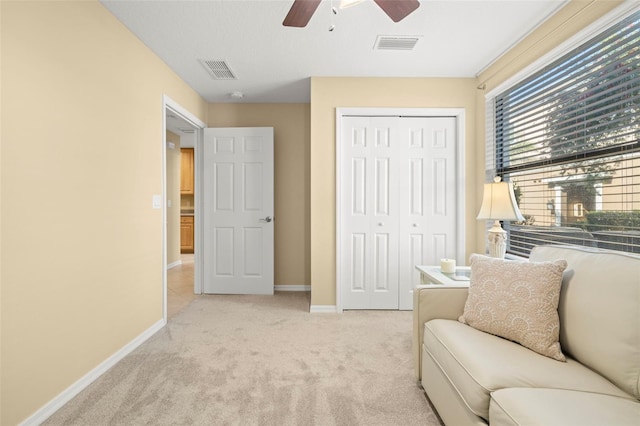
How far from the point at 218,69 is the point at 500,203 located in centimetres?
283

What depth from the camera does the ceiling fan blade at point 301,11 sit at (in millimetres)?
1541

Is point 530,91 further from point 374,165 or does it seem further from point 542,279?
point 542,279

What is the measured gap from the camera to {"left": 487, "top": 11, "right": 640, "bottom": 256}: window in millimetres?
1692

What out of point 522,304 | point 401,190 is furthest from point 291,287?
point 522,304

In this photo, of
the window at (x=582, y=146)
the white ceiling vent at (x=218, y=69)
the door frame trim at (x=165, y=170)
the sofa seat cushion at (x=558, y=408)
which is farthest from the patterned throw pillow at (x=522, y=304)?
the white ceiling vent at (x=218, y=69)

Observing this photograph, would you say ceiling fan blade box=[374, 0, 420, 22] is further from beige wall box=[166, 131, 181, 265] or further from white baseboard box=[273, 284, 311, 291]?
beige wall box=[166, 131, 181, 265]

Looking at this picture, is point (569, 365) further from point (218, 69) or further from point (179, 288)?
point (179, 288)

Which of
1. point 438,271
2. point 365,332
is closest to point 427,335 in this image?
point 438,271

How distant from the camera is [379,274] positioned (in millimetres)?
3322

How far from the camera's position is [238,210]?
3932mm

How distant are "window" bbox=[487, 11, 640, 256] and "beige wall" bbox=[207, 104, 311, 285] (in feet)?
7.84

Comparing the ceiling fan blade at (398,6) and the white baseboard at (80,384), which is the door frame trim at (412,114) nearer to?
the ceiling fan blade at (398,6)

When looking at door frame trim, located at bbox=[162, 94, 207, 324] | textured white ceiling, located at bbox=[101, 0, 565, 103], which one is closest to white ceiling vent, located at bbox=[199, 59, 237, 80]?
textured white ceiling, located at bbox=[101, 0, 565, 103]

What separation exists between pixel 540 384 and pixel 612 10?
208 cm
